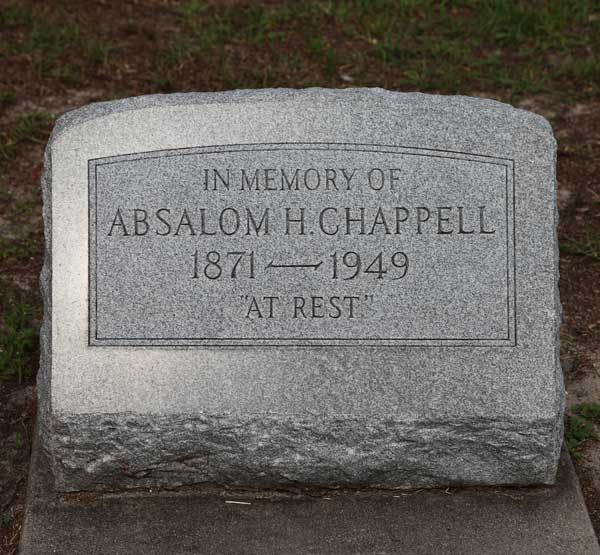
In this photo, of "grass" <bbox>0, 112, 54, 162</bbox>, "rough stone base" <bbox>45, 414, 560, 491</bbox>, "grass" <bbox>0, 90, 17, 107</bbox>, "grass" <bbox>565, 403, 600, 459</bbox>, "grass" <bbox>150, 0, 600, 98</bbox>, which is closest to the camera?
"rough stone base" <bbox>45, 414, 560, 491</bbox>

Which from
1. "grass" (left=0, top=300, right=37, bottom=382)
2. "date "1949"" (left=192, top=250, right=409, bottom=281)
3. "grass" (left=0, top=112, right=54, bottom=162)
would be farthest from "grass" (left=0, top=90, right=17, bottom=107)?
"date "1949"" (left=192, top=250, right=409, bottom=281)

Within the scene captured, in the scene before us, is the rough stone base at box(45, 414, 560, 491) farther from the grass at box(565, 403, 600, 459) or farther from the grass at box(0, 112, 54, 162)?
the grass at box(0, 112, 54, 162)

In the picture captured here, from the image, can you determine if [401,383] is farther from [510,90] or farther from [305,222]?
[510,90]

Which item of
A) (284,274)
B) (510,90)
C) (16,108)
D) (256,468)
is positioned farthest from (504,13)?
(256,468)

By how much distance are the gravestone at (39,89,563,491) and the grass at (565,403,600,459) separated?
1.17 ft

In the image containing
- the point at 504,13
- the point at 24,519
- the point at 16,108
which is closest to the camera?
the point at 24,519

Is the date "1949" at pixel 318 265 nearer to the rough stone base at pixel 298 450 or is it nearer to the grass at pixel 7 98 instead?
the rough stone base at pixel 298 450

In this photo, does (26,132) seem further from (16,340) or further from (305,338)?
(305,338)

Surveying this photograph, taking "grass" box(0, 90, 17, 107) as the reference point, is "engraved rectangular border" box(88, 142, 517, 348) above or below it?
below

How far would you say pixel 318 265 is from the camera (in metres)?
3.46

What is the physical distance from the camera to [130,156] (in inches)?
136

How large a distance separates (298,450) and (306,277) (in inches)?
26.2

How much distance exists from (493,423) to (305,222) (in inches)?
41.5

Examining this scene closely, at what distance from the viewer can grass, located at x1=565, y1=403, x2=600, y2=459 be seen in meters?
3.76
